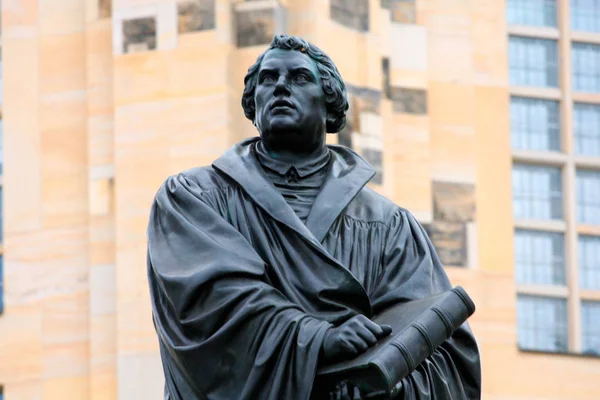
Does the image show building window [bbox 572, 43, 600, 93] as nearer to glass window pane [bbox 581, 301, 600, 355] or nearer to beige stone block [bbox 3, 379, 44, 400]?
glass window pane [bbox 581, 301, 600, 355]

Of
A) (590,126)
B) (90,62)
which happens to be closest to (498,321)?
(590,126)

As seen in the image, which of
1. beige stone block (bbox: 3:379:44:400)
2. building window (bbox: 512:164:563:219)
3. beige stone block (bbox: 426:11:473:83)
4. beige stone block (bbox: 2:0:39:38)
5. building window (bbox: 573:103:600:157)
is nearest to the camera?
beige stone block (bbox: 3:379:44:400)

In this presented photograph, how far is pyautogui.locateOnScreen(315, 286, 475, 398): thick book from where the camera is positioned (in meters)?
7.43

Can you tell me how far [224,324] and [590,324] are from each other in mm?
18139

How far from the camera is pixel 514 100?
25.6 metres

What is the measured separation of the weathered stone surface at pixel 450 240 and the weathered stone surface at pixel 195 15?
9.21 feet

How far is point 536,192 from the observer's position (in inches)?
1016

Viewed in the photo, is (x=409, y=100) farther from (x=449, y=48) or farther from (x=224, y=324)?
(x=224, y=324)

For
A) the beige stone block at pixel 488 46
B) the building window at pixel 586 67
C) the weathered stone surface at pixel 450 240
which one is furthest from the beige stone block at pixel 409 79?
the building window at pixel 586 67

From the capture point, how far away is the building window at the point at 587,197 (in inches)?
1018

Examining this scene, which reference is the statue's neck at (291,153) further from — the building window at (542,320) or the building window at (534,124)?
the building window at (534,124)

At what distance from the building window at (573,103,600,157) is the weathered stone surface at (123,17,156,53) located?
5.34 m

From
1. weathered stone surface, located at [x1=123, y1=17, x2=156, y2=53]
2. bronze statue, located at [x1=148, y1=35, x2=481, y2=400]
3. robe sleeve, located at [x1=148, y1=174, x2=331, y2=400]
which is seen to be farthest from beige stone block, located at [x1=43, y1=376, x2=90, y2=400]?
robe sleeve, located at [x1=148, y1=174, x2=331, y2=400]

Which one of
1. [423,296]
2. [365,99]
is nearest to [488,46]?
[365,99]
